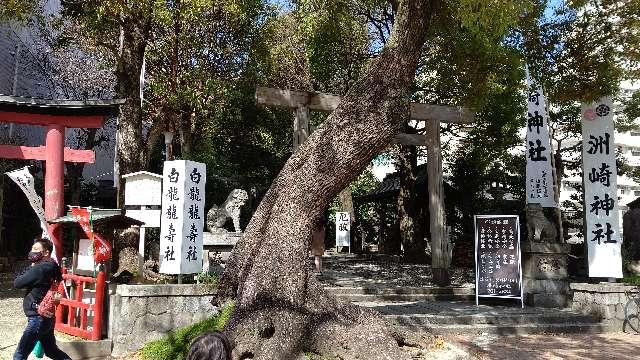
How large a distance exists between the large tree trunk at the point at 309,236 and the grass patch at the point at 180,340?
0.43 m

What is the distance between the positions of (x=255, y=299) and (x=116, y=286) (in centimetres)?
268

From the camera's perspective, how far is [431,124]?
1456 centimetres

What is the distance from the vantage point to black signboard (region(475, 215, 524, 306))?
11.6 meters

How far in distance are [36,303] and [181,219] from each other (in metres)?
2.69

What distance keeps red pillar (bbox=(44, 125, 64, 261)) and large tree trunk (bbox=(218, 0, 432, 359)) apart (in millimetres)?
4606

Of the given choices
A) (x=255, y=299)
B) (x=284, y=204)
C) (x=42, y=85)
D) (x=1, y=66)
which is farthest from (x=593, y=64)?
(x=42, y=85)

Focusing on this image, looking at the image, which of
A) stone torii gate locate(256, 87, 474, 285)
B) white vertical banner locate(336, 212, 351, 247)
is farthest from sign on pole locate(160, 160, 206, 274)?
white vertical banner locate(336, 212, 351, 247)

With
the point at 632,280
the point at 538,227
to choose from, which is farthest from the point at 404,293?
the point at 632,280

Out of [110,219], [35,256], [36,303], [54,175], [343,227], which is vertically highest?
[54,175]

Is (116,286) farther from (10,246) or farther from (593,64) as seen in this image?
(10,246)

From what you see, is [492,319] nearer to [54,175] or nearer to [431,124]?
[431,124]

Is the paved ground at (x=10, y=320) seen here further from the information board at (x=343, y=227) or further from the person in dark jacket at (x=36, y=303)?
the information board at (x=343, y=227)

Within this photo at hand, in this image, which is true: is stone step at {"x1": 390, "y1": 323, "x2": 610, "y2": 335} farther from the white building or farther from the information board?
the white building

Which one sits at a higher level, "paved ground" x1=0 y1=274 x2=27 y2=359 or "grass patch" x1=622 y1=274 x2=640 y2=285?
"grass patch" x1=622 y1=274 x2=640 y2=285
